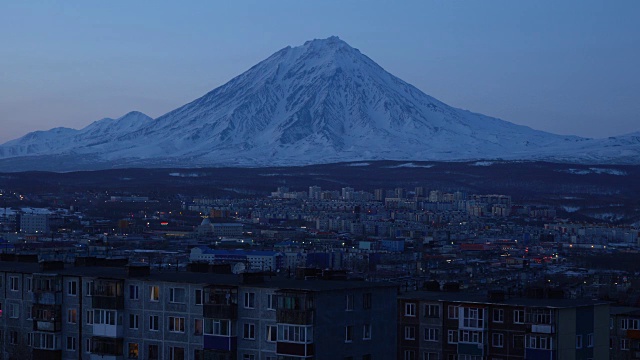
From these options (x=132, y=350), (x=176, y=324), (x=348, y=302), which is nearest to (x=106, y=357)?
(x=132, y=350)

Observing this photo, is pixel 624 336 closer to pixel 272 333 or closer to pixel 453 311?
pixel 453 311

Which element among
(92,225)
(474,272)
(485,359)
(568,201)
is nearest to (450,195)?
(568,201)

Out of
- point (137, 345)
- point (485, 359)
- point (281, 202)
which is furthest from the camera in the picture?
point (281, 202)

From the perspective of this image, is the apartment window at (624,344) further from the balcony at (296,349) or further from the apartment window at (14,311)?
the apartment window at (14,311)

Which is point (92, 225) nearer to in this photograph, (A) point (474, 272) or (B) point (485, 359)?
(A) point (474, 272)

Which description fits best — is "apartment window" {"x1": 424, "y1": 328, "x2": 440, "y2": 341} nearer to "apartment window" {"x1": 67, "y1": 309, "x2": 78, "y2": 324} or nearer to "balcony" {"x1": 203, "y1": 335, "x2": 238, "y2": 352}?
"balcony" {"x1": 203, "y1": 335, "x2": 238, "y2": 352}
